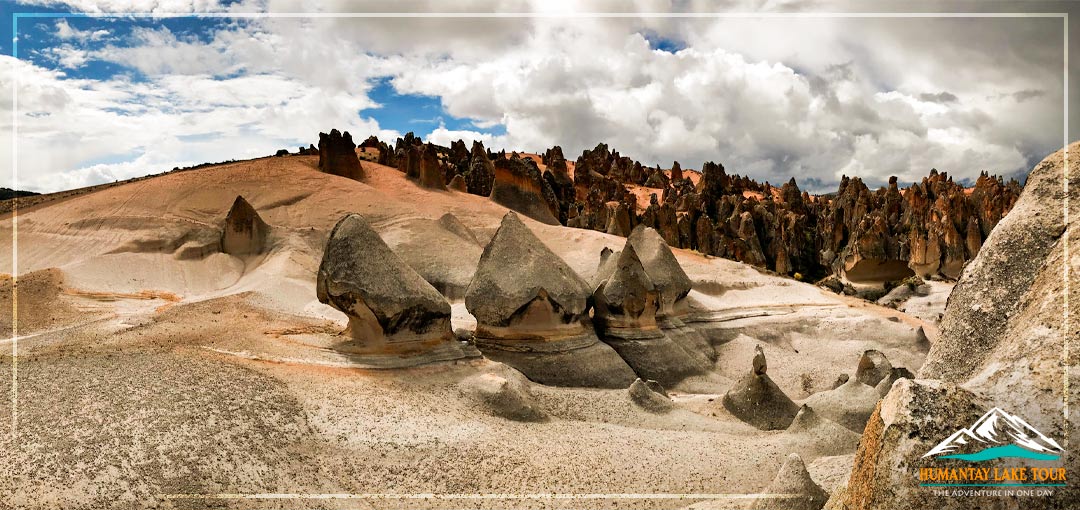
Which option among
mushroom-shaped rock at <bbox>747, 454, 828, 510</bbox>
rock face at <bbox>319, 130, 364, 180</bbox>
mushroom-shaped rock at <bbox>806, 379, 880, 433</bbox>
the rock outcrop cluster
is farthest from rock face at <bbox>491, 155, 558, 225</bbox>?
mushroom-shaped rock at <bbox>747, 454, 828, 510</bbox>

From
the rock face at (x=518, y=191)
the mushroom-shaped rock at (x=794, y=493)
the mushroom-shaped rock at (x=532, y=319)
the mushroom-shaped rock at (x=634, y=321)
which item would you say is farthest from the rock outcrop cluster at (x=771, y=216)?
the mushroom-shaped rock at (x=794, y=493)

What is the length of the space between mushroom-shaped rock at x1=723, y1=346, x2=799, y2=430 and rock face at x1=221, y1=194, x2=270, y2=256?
17849mm

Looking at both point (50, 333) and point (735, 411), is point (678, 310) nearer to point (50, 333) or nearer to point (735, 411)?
point (735, 411)

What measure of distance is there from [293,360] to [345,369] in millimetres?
818

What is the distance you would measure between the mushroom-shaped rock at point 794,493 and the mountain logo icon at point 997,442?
295 centimetres

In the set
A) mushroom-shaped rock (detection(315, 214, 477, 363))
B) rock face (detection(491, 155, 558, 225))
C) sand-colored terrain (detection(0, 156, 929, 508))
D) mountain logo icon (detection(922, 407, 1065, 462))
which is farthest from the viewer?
rock face (detection(491, 155, 558, 225))

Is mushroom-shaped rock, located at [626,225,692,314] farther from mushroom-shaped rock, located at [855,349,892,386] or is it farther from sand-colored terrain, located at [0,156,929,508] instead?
mushroom-shaped rock, located at [855,349,892,386]

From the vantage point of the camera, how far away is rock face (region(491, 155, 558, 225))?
33344 mm

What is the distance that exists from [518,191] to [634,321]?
54.0ft

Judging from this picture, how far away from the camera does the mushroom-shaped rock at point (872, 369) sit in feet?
46.5

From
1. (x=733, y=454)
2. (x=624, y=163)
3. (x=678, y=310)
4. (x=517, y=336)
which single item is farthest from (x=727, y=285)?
(x=624, y=163)

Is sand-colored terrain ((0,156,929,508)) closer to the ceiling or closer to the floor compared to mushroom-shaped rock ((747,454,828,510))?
closer to the floor

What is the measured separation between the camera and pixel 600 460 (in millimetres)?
9258

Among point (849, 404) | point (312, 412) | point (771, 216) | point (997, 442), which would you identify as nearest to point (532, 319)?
point (849, 404)
